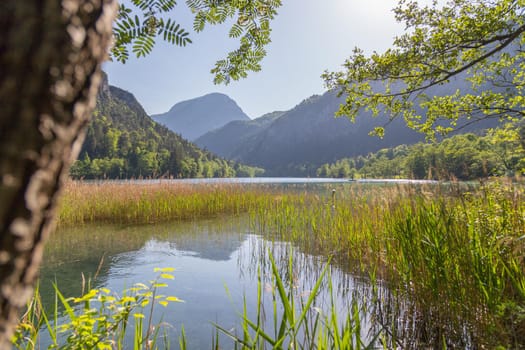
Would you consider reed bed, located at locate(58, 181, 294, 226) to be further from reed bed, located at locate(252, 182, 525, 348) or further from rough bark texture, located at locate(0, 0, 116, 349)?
rough bark texture, located at locate(0, 0, 116, 349)

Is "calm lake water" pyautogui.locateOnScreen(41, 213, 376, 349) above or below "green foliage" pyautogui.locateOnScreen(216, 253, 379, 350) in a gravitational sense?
below

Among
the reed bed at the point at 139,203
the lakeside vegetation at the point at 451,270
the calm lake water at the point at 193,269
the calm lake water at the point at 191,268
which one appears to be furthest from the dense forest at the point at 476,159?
the reed bed at the point at 139,203

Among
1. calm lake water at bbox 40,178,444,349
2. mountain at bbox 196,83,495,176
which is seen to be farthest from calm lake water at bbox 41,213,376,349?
mountain at bbox 196,83,495,176

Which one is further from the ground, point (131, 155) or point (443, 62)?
point (131, 155)

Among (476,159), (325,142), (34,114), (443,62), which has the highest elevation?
(325,142)

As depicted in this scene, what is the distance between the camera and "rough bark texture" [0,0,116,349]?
13.8 inches

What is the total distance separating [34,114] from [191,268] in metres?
5.04

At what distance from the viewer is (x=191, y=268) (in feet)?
16.4

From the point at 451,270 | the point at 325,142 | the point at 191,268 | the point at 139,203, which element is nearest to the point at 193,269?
the point at 191,268

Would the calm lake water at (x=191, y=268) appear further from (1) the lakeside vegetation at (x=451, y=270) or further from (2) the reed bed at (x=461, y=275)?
(2) the reed bed at (x=461, y=275)

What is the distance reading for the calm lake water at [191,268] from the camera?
11.2ft

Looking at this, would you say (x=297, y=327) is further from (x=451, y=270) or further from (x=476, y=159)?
(x=476, y=159)

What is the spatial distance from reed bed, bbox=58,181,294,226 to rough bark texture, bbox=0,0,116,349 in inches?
385

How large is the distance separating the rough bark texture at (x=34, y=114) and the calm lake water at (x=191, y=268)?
1.93 m
